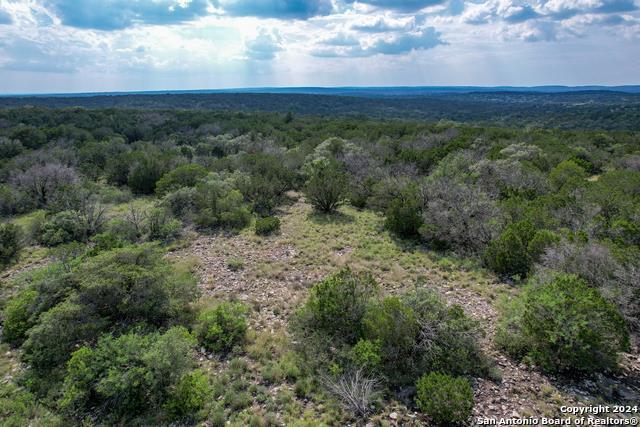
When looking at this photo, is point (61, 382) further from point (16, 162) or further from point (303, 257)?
point (16, 162)

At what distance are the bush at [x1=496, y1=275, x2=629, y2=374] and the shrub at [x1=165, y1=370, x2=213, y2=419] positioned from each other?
21.1ft

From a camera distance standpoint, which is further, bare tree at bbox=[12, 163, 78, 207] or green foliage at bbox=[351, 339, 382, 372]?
bare tree at bbox=[12, 163, 78, 207]

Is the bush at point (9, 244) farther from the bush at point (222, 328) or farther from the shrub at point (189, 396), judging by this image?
the shrub at point (189, 396)

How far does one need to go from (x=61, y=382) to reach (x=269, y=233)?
32.2ft

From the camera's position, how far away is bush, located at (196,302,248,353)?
8289 mm

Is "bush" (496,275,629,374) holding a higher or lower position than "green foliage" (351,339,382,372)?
higher

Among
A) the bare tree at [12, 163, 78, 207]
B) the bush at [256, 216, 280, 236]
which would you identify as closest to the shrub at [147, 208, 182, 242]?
Answer: the bush at [256, 216, 280, 236]

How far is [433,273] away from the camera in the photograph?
12.1m

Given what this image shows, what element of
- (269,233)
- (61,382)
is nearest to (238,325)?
(61,382)

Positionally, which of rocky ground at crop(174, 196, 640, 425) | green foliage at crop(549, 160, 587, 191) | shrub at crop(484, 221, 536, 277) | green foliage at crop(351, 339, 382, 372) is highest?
green foliage at crop(549, 160, 587, 191)

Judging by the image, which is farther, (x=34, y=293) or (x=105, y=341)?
Result: (x=34, y=293)

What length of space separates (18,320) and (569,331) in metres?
12.5

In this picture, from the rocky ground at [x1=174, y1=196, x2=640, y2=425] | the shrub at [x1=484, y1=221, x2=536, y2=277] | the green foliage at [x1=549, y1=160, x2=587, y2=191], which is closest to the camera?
the rocky ground at [x1=174, y1=196, x2=640, y2=425]

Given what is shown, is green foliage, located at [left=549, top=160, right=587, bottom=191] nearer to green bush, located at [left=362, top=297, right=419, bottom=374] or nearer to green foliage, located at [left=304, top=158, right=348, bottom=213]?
green foliage, located at [left=304, top=158, right=348, bottom=213]
